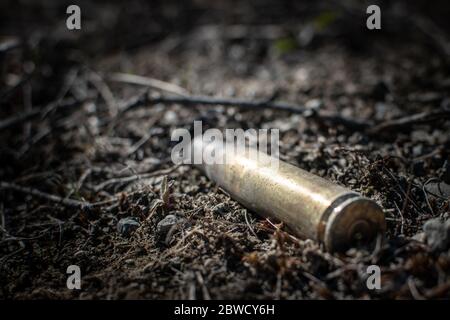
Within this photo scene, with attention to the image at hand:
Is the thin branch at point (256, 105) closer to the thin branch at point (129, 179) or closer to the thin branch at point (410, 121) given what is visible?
the thin branch at point (410, 121)

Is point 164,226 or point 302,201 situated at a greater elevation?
point 302,201

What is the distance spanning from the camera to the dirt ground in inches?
74.9

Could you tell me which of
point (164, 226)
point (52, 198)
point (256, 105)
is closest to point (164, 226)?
point (164, 226)

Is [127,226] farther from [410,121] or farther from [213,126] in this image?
[410,121]

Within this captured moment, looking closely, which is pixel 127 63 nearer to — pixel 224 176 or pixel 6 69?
pixel 6 69

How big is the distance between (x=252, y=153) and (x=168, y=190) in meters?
0.58

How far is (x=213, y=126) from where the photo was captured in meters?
3.44

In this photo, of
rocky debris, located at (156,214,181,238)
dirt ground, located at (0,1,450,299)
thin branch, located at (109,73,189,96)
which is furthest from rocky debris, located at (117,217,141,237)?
thin branch, located at (109,73,189,96)

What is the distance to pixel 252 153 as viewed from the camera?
243 centimetres

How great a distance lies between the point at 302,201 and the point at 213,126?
164cm

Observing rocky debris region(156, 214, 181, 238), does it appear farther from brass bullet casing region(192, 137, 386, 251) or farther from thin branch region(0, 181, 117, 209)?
thin branch region(0, 181, 117, 209)

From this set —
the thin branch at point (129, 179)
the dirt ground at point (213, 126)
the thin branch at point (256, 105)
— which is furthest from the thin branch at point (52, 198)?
the thin branch at point (256, 105)

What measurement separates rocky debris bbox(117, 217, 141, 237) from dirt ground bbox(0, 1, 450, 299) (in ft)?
0.12

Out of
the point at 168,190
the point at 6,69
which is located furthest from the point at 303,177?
the point at 6,69
